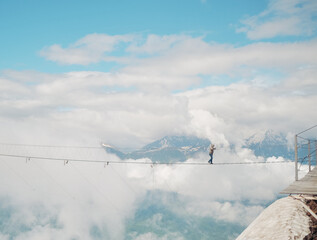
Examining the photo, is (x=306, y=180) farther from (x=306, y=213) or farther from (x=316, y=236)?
(x=316, y=236)

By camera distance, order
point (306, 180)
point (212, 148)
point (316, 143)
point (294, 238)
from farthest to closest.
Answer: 1. point (212, 148)
2. point (316, 143)
3. point (306, 180)
4. point (294, 238)

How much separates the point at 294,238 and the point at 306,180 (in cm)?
1560

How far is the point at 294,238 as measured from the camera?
21266 mm

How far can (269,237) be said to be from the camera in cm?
2198

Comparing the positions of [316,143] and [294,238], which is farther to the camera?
[316,143]

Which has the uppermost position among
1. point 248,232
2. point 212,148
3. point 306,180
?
point 212,148

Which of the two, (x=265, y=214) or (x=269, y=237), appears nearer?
(x=269, y=237)

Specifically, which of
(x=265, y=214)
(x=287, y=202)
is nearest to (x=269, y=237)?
(x=265, y=214)

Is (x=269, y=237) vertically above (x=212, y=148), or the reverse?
(x=212, y=148)

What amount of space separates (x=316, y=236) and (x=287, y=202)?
22.6 ft

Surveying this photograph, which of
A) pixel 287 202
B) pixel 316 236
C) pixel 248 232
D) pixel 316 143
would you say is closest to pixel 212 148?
pixel 316 143

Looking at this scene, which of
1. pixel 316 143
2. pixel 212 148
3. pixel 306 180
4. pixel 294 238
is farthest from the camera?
pixel 212 148

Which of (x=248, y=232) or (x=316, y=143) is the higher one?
(x=316, y=143)

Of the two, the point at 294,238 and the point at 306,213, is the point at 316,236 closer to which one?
the point at 294,238
